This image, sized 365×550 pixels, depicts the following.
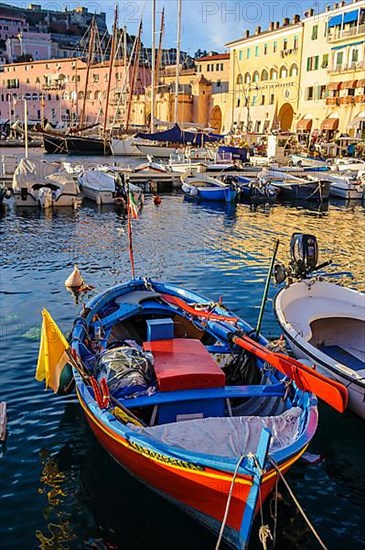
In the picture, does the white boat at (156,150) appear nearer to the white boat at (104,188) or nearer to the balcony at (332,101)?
the balcony at (332,101)

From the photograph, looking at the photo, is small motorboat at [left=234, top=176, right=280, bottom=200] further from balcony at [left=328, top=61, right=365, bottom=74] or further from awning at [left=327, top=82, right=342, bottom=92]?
awning at [left=327, top=82, right=342, bottom=92]

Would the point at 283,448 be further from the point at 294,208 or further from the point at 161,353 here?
the point at 294,208

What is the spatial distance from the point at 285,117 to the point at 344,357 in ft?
207

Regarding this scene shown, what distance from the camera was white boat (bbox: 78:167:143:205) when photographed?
30484 millimetres

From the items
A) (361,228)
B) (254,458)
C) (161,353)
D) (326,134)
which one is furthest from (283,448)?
(326,134)

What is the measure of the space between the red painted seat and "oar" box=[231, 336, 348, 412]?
0.70 m

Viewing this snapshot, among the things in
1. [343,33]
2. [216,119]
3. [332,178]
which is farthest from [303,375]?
[216,119]

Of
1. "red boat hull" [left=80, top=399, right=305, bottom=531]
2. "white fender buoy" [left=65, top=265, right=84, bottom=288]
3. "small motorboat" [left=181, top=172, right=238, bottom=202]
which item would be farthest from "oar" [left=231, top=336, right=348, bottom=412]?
"small motorboat" [left=181, top=172, right=238, bottom=202]

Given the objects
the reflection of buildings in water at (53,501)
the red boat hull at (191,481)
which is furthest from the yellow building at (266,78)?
the red boat hull at (191,481)

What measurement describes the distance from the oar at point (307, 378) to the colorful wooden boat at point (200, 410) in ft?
0.07

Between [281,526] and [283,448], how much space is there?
4.22ft

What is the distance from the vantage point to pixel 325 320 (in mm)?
10648

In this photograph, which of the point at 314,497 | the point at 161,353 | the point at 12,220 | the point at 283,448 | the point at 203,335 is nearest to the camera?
the point at 283,448

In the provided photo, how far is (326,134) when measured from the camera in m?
58.4
